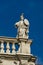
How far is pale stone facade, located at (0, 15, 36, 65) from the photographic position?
20156mm

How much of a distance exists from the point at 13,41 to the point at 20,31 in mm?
720

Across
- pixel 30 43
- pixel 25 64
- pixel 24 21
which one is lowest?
pixel 25 64

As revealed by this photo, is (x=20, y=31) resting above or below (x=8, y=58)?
above

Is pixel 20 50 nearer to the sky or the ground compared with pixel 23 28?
nearer to the ground

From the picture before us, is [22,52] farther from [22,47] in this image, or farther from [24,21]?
[24,21]

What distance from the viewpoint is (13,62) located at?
66.3ft

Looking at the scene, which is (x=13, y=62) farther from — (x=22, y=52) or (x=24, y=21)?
(x=24, y=21)

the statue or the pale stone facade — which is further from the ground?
the statue

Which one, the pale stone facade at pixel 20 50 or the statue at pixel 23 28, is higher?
the statue at pixel 23 28

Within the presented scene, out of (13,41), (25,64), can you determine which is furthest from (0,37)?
(25,64)

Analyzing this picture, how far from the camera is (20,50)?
2044 cm

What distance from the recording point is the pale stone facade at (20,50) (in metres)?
20.2

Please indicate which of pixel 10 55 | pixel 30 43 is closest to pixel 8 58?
pixel 10 55

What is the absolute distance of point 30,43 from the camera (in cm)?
2061
